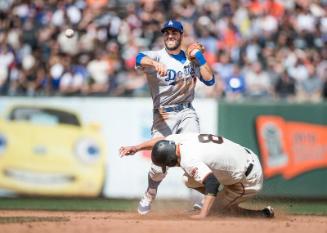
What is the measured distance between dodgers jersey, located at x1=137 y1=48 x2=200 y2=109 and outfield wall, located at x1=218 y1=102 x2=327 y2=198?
4455 millimetres

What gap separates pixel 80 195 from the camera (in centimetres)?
1528

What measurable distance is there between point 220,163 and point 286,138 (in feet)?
20.7

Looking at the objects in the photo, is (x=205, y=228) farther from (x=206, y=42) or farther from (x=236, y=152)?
(x=206, y=42)

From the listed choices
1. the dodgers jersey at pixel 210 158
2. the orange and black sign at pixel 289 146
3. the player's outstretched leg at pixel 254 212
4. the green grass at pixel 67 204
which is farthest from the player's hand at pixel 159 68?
the orange and black sign at pixel 289 146

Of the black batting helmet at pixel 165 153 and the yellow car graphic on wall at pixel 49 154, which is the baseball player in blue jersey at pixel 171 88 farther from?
the yellow car graphic on wall at pixel 49 154

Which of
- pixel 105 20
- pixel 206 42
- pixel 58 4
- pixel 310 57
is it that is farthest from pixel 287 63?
pixel 58 4

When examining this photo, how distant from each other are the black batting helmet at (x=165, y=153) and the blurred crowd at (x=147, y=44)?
6.51 m

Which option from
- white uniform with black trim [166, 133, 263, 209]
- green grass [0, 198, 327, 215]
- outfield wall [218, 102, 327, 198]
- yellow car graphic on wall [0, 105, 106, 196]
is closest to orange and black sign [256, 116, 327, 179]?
outfield wall [218, 102, 327, 198]

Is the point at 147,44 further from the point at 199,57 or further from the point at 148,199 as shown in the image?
the point at 199,57

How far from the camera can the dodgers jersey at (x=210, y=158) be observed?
361 inches

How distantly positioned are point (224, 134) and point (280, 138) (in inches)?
41.3

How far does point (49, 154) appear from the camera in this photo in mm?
15266

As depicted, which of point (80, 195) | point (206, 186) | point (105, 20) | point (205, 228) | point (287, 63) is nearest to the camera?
point (205, 228)

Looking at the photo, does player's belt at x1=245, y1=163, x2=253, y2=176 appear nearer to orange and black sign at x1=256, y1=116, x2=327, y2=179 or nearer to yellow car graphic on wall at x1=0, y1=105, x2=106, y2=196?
orange and black sign at x1=256, y1=116, x2=327, y2=179
